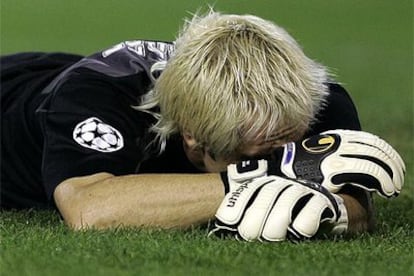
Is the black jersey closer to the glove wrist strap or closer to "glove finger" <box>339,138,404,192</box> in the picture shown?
"glove finger" <box>339,138,404,192</box>

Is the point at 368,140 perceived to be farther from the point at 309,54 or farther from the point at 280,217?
the point at 309,54

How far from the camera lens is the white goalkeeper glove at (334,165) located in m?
5.87

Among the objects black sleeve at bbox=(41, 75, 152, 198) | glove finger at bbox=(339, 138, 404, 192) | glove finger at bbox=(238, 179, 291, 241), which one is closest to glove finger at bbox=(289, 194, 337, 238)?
glove finger at bbox=(238, 179, 291, 241)

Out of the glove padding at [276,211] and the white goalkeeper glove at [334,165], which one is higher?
the white goalkeeper glove at [334,165]

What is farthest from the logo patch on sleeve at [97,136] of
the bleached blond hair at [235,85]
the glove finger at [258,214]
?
the glove finger at [258,214]

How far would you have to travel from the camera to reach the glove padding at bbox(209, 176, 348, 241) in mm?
5633

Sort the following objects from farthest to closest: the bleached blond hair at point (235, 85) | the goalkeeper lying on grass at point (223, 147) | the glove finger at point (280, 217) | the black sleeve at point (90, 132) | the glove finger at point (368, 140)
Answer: the black sleeve at point (90, 132) < the glove finger at point (368, 140) < the bleached blond hair at point (235, 85) < the goalkeeper lying on grass at point (223, 147) < the glove finger at point (280, 217)

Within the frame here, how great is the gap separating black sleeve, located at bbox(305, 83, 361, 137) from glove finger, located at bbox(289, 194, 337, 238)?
657 mm

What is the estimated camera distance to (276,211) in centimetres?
562

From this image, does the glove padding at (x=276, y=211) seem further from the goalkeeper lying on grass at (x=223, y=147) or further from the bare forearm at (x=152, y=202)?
the bare forearm at (x=152, y=202)

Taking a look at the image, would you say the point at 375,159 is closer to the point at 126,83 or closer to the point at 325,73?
the point at 325,73

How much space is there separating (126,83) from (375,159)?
1.32 metres

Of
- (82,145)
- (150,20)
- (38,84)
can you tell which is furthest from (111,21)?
(82,145)

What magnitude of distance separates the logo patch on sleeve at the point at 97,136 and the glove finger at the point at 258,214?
789 millimetres
